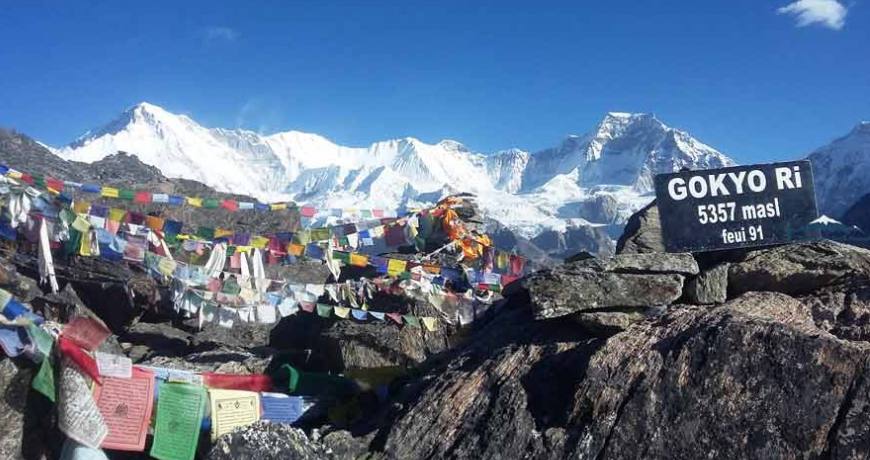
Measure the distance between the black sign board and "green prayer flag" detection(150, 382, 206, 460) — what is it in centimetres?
709

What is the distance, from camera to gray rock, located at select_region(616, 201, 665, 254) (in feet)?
43.8

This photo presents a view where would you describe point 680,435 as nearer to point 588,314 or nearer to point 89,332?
point 588,314

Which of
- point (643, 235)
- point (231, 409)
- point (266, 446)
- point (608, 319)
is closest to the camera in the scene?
point (266, 446)

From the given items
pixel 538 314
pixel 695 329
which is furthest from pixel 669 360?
pixel 538 314

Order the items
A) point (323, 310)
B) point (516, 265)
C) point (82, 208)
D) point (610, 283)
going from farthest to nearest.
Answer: point (516, 265), point (82, 208), point (323, 310), point (610, 283)

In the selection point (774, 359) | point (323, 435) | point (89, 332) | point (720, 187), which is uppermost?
point (720, 187)

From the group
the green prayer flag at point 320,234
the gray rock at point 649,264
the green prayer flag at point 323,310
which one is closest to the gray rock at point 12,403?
the green prayer flag at point 323,310

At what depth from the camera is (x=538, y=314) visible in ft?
33.2

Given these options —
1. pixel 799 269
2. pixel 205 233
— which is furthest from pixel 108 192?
pixel 799 269

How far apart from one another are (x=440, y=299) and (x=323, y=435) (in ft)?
36.2

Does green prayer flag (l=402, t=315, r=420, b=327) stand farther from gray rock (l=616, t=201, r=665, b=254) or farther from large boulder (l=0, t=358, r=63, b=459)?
large boulder (l=0, t=358, r=63, b=459)

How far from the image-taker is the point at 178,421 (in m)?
10.9

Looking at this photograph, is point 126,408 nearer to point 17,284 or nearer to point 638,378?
point 638,378

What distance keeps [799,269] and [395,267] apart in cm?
1337
